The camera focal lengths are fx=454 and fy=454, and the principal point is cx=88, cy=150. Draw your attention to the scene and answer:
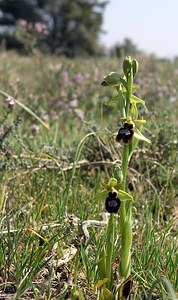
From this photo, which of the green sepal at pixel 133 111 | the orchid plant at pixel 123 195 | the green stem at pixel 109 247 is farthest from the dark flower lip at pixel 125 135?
the green stem at pixel 109 247

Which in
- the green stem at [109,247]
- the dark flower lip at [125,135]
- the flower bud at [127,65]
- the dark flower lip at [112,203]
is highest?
the flower bud at [127,65]

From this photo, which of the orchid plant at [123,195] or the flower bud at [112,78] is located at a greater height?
the flower bud at [112,78]

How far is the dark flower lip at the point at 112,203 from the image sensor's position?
4.07ft

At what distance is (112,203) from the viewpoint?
49.2 inches

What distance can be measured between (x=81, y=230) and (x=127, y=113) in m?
0.54

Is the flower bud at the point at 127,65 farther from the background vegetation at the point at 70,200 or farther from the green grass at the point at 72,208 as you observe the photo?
the green grass at the point at 72,208

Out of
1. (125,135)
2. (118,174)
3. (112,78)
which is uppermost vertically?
(112,78)

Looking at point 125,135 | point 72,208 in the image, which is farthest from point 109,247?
point 72,208

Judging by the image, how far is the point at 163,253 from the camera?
161 cm

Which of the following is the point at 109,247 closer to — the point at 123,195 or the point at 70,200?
the point at 123,195

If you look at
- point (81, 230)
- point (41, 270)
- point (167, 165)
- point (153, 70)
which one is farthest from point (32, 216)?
point (153, 70)

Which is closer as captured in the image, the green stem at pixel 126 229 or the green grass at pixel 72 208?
the green stem at pixel 126 229

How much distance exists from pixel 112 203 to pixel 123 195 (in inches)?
2.1

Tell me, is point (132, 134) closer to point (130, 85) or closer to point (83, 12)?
point (130, 85)
